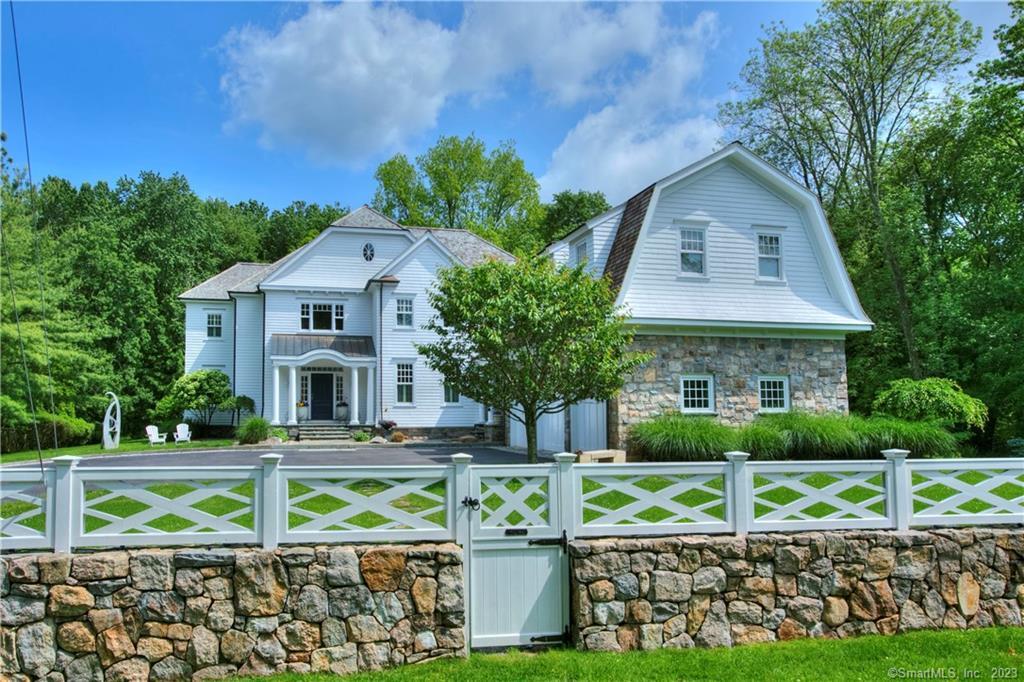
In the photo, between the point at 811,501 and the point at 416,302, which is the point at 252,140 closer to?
the point at 416,302

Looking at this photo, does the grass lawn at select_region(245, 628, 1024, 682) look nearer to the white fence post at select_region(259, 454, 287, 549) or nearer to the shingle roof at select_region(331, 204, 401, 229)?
the white fence post at select_region(259, 454, 287, 549)

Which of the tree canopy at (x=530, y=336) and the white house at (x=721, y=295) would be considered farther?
the white house at (x=721, y=295)

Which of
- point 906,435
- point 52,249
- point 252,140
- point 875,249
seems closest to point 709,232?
point 906,435

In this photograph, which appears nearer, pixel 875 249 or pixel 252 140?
pixel 252 140

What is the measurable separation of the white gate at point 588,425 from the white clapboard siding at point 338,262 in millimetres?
13063

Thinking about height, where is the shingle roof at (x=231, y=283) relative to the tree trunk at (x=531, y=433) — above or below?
above

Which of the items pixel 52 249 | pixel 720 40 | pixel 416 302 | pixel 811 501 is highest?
pixel 720 40

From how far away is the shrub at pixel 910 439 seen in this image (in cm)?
1327

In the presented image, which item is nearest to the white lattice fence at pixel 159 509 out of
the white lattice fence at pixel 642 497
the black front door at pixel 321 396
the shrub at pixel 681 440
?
the white lattice fence at pixel 642 497

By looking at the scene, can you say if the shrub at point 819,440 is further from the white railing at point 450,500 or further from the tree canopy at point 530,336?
the white railing at point 450,500

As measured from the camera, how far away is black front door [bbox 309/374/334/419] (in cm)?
2588

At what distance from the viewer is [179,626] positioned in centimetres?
577

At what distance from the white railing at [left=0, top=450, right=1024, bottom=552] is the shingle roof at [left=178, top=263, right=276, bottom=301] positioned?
781 inches

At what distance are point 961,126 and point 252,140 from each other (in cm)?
2108
